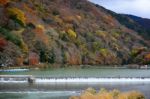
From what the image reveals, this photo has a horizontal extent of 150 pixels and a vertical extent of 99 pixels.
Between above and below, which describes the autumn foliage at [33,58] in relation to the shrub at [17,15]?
below

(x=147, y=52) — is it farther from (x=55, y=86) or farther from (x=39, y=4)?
(x=55, y=86)

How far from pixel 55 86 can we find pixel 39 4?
4013 inches

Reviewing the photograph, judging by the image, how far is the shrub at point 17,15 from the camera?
136m

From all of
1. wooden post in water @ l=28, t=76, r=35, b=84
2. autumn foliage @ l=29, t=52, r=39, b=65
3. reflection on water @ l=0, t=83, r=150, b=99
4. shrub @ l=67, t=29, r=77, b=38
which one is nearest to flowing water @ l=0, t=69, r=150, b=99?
reflection on water @ l=0, t=83, r=150, b=99

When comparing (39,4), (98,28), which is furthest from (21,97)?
(98,28)

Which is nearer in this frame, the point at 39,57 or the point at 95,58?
the point at 39,57

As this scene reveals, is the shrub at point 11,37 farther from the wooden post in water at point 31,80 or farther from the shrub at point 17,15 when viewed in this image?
the wooden post in water at point 31,80

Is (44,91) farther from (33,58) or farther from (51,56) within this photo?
(51,56)

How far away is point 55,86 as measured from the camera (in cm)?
6712

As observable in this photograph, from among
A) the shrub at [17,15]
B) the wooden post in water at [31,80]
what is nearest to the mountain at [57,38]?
the shrub at [17,15]

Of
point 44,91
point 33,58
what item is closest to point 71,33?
point 33,58

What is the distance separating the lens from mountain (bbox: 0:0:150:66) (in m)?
123

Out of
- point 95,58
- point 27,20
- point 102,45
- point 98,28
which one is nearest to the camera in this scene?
point 27,20

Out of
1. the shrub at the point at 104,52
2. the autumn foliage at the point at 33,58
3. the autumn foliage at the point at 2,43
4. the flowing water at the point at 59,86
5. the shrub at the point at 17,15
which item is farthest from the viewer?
the shrub at the point at 104,52
